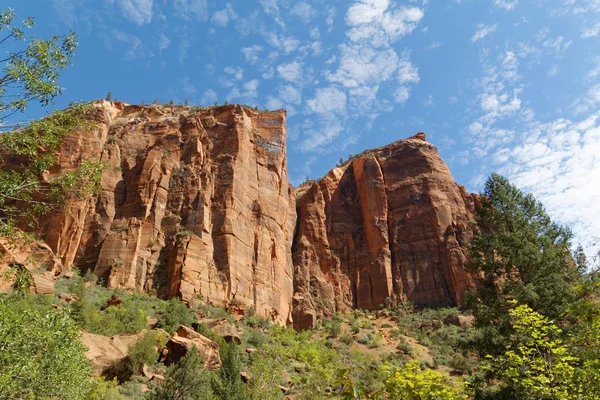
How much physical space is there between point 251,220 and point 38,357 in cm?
3304

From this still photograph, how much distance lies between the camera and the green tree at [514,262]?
60.4 ft

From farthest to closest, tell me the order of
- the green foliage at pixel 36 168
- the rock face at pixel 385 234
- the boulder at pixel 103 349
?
1. the rock face at pixel 385 234
2. the boulder at pixel 103 349
3. the green foliage at pixel 36 168

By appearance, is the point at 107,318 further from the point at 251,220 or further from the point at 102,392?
the point at 251,220

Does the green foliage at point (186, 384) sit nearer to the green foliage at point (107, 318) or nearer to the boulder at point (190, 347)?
the boulder at point (190, 347)

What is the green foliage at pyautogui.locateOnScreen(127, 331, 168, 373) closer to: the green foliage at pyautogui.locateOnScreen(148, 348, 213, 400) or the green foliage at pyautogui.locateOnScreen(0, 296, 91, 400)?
the green foliage at pyautogui.locateOnScreen(148, 348, 213, 400)

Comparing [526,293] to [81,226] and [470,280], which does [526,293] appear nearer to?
[81,226]

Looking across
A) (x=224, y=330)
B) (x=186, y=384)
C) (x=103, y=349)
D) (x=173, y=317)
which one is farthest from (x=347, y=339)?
(x=186, y=384)

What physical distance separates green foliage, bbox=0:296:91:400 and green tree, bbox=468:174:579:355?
1607 centimetres

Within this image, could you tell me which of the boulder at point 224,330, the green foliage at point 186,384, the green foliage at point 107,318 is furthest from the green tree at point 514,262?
the green foliage at point 107,318

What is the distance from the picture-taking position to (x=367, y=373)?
97.3 ft

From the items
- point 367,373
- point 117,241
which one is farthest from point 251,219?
point 367,373

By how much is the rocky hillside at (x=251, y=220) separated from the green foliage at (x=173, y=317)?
180 inches

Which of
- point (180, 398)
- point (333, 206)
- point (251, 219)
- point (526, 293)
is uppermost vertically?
point (333, 206)

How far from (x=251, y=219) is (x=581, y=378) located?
123 feet
